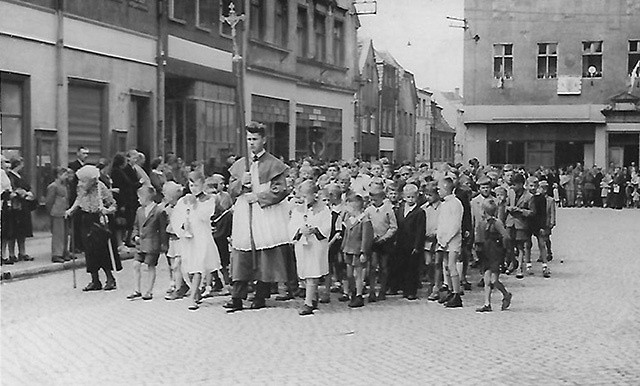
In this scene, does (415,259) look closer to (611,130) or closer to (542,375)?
(542,375)

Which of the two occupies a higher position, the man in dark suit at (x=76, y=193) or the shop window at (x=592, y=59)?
the shop window at (x=592, y=59)

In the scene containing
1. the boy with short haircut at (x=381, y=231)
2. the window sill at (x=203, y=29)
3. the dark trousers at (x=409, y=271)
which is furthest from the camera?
the window sill at (x=203, y=29)

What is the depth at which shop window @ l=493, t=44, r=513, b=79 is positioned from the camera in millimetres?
43719

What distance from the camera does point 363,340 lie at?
9180 millimetres

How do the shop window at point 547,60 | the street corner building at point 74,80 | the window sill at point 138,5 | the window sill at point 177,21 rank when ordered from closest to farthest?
the street corner building at point 74,80 < the window sill at point 138,5 < the window sill at point 177,21 < the shop window at point 547,60

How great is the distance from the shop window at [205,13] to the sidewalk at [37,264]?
9232 millimetres

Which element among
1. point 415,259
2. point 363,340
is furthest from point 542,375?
point 415,259

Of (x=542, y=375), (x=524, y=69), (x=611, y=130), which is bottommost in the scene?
(x=542, y=375)

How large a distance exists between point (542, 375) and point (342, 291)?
16.5 ft

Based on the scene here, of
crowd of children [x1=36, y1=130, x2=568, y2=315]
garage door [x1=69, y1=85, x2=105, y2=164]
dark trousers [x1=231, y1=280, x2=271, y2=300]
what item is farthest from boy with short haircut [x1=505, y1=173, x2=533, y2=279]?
garage door [x1=69, y1=85, x2=105, y2=164]

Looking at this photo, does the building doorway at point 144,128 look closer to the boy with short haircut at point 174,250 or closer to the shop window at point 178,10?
the shop window at point 178,10

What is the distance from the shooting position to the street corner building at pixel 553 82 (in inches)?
1676

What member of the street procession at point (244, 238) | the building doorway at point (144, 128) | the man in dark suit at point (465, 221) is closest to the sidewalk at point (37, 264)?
the street procession at point (244, 238)

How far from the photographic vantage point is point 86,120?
19.4m
